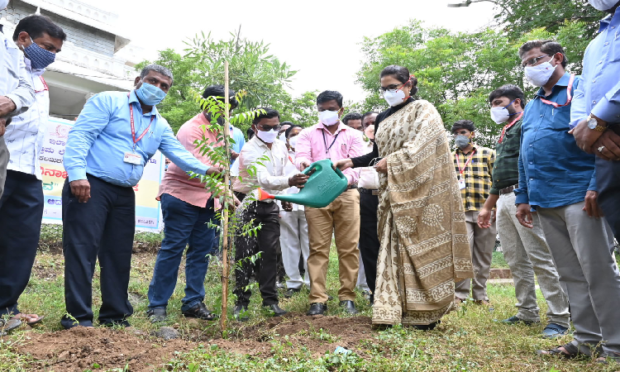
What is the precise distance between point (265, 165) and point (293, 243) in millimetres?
1971

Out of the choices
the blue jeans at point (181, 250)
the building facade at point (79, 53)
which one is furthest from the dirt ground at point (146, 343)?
the building facade at point (79, 53)

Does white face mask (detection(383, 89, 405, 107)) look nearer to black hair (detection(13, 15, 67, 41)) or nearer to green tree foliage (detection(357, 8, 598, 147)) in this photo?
black hair (detection(13, 15, 67, 41))

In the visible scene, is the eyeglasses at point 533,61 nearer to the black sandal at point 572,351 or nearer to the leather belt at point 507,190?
the leather belt at point 507,190

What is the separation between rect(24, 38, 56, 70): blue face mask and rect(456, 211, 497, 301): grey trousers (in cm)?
439

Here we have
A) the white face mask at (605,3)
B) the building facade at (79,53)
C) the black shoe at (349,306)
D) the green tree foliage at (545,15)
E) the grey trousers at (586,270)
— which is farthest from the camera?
the building facade at (79,53)

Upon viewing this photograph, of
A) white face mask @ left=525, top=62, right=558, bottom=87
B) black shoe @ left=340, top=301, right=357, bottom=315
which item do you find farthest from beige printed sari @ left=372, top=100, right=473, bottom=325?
black shoe @ left=340, top=301, right=357, bottom=315

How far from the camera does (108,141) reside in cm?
349

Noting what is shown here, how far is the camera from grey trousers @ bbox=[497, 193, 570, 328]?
3715 mm

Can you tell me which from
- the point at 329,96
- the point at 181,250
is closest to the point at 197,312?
the point at 181,250

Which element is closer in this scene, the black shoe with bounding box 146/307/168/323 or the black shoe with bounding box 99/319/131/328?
the black shoe with bounding box 99/319/131/328

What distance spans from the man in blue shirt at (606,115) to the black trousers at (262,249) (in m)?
2.58

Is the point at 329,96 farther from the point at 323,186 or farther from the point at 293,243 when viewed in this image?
the point at 293,243

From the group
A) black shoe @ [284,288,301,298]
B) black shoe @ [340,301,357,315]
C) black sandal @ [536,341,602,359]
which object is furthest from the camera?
black shoe @ [284,288,301,298]

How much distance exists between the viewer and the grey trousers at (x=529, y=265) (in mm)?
3715
